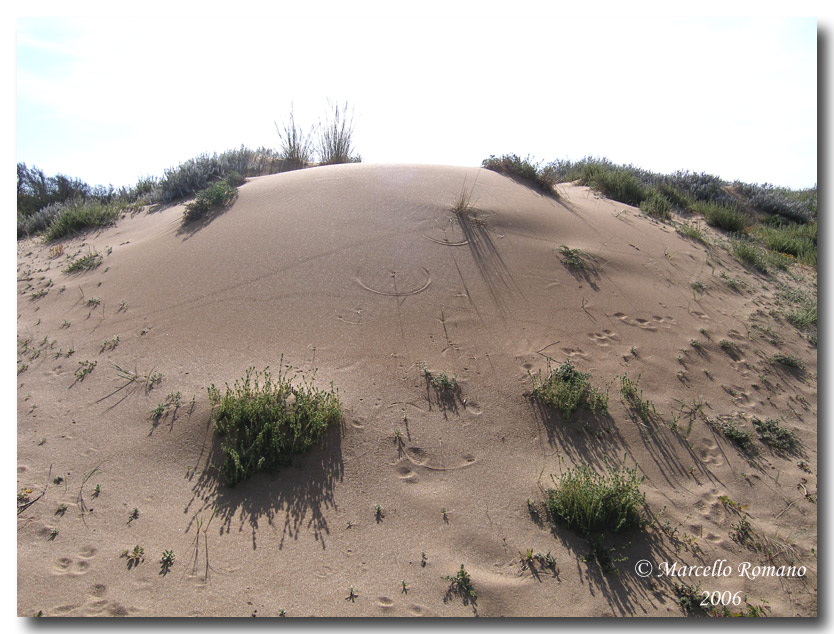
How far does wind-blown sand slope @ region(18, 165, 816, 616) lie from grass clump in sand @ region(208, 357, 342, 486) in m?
0.11

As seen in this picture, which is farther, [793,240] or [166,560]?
[793,240]

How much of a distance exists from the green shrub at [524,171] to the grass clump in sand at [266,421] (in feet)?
17.4

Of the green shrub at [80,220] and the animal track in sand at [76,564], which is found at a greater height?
the green shrub at [80,220]

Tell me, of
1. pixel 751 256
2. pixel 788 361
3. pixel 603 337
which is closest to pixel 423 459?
pixel 603 337

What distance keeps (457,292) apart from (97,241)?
223 inches

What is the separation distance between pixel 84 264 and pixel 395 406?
503cm

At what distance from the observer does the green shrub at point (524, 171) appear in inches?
303

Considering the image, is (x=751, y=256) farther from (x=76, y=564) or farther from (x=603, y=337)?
(x=76, y=564)

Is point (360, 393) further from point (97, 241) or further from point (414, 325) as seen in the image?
point (97, 241)

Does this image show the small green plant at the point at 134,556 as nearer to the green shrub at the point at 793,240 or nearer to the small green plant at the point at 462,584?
the small green plant at the point at 462,584

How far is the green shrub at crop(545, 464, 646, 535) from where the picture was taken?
313cm

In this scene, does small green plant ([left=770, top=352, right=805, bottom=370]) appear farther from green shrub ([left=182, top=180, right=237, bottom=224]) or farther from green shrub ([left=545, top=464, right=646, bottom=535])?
green shrub ([left=182, top=180, right=237, bottom=224])

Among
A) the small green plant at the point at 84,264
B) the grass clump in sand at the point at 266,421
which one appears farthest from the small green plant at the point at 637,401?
the small green plant at the point at 84,264

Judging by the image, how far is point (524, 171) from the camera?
25.6ft
